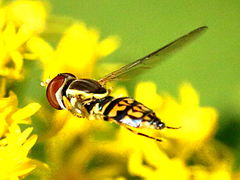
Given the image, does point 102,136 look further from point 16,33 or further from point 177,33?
point 177,33

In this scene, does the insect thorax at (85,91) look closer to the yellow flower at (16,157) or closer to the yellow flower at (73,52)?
the yellow flower at (16,157)

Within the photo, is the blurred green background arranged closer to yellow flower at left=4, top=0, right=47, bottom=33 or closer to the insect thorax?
yellow flower at left=4, top=0, right=47, bottom=33

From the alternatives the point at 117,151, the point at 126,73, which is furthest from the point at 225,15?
the point at 126,73

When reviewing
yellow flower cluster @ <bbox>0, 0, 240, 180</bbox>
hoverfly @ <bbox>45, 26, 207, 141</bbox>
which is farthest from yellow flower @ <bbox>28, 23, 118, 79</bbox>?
hoverfly @ <bbox>45, 26, 207, 141</bbox>

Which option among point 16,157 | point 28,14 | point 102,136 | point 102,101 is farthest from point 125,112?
point 28,14

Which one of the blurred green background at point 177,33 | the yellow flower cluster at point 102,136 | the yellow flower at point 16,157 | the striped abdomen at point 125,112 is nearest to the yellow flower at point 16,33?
the yellow flower cluster at point 102,136
